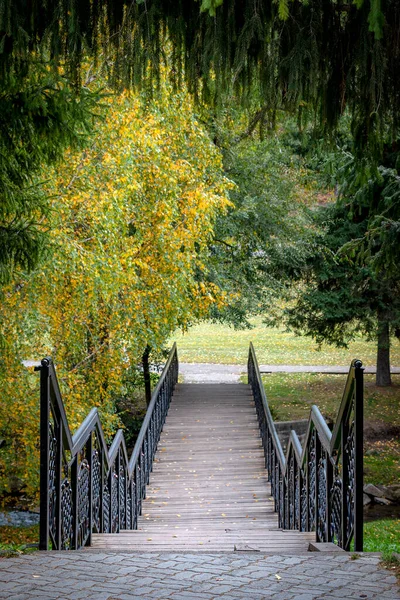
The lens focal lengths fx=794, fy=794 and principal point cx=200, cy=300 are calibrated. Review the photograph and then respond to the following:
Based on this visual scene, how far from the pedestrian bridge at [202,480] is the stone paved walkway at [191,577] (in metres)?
0.50

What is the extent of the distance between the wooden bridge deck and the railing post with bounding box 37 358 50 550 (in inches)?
40.0

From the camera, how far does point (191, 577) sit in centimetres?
418

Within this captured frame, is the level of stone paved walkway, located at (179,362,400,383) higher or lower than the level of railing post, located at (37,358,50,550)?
lower

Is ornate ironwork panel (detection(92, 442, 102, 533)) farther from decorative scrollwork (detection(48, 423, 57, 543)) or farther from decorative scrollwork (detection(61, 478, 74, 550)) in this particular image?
decorative scrollwork (detection(48, 423, 57, 543))

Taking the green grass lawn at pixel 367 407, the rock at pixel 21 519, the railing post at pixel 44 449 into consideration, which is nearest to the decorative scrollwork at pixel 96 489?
the railing post at pixel 44 449

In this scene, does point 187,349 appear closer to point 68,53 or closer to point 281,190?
point 281,190

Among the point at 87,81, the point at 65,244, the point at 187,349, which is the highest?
the point at 87,81

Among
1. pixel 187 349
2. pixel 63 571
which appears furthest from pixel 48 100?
pixel 187 349

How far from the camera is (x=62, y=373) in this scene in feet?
34.3

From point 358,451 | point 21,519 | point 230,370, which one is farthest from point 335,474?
point 230,370

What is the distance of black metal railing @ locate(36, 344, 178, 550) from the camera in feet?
16.3

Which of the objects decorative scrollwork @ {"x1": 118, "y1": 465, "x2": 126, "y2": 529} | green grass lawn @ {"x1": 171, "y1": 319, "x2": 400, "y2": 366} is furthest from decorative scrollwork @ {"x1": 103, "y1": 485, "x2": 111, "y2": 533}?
green grass lawn @ {"x1": 171, "y1": 319, "x2": 400, "y2": 366}

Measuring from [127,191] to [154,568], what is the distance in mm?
7473

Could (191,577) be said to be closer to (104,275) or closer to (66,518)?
(66,518)
